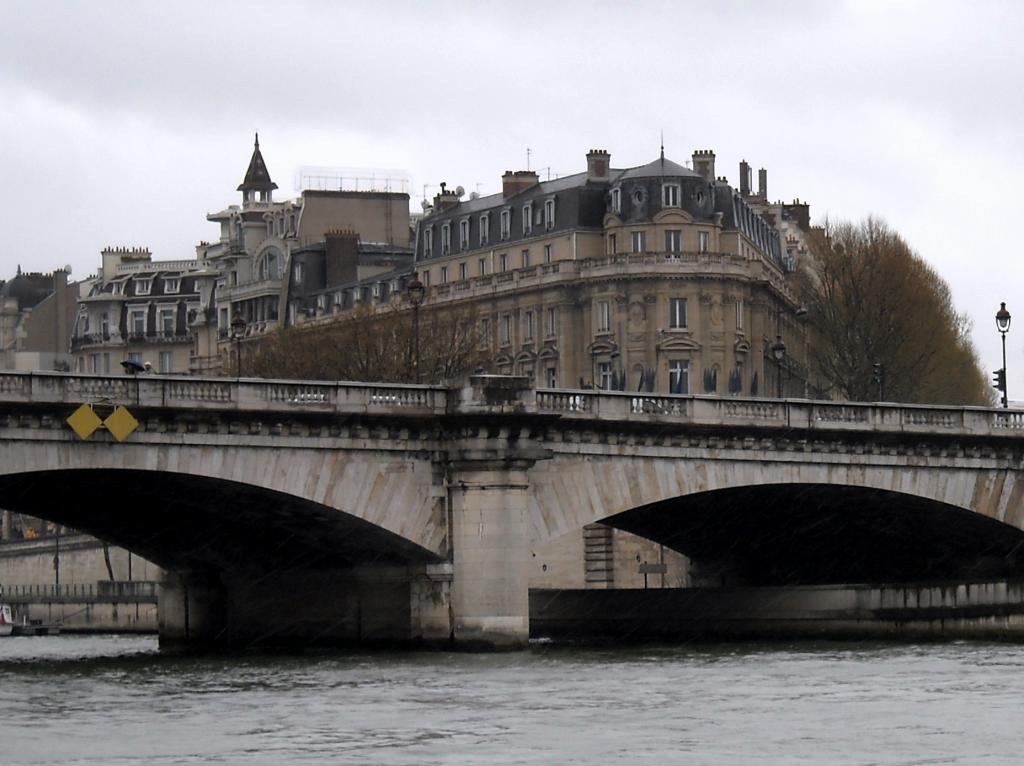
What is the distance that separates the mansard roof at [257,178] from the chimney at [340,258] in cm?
2613

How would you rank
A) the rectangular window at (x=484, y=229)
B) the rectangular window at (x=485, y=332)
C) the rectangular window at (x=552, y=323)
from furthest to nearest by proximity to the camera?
1. the rectangular window at (x=484, y=229)
2. the rectangular window at (x=485, y=332)
3. the rectangular window at (x=552, y=323)

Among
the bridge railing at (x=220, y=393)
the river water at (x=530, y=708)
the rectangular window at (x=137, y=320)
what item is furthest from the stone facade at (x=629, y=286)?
the river water at (x=530, y=708)

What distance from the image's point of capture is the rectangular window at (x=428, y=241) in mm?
116938

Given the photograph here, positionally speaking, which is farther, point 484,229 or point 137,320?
point 137,320

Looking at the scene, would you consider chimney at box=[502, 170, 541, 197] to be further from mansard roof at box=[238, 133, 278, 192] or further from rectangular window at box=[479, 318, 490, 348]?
mansard roof at box=[238, 133, 278, 192]

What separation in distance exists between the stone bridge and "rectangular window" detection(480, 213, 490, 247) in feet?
134

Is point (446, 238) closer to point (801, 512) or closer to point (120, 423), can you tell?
point (801, 512)

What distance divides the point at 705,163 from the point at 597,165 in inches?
194

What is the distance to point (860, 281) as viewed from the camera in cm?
9825

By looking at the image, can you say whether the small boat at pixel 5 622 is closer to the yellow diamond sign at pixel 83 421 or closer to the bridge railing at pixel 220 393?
the bridge railing at pixel 220 393

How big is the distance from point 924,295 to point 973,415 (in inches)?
1185

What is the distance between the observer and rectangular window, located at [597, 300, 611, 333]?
105188 mm

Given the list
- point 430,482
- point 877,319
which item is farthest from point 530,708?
point 877,319

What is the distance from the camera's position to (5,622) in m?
97.9
